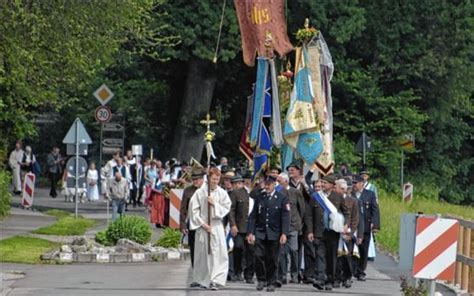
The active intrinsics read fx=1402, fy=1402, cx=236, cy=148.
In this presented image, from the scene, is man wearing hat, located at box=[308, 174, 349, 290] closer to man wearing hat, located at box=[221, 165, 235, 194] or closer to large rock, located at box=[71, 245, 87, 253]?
man wearing hat, located at box=[221, 165, 235, 194]

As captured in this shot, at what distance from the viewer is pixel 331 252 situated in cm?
2236

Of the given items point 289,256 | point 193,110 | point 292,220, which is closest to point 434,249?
point 292,220

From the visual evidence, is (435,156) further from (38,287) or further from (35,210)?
(38,287)

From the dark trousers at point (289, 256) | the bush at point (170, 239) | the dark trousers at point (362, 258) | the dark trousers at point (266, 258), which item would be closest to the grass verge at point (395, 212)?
the bush at point (170, 239)

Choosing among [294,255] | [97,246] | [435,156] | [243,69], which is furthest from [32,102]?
[435,156]

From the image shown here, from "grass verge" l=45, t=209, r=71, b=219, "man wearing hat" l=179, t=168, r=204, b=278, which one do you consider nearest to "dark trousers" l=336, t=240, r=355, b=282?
"man wearing hat" l=179, t=168, r=204, b=278

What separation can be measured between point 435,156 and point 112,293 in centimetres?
3808

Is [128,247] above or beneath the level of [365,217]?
beneath

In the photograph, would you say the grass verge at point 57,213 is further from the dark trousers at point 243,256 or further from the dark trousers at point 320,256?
the dark trousers at point 320,256

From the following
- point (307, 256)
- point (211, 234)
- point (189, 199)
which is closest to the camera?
point (211, 234)

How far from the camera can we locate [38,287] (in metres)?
21.3

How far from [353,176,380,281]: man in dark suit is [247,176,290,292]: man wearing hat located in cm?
292

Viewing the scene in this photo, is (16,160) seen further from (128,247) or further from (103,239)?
(128,247)

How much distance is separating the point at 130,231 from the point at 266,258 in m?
6.21
